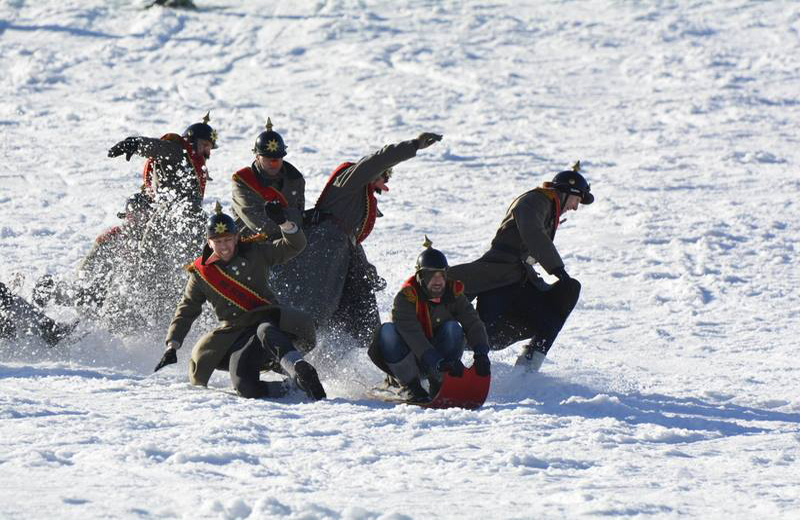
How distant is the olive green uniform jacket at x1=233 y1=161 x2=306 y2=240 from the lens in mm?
8211

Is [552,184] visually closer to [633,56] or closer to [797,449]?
[797,449]

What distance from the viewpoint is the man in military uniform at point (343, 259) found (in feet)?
27.3

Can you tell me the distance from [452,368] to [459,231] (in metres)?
6.48

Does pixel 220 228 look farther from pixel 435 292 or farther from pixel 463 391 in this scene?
pixel 463 391

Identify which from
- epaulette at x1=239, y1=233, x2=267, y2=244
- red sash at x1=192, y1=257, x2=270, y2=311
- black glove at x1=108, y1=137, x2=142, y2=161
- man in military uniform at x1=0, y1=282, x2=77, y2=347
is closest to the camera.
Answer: red sash at x1=192, y1=257, x2=270, y2=311

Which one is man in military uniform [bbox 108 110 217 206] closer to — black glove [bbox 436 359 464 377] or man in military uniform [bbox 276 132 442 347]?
man in military uniform [bbox 276 132 442 347]

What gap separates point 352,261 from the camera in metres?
8.52

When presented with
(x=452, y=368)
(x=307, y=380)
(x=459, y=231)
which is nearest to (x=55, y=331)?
(x=307, y=380)

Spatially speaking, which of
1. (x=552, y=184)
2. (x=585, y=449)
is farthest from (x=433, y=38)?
(x=585, y=449)

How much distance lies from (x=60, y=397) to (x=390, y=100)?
Answer: 1254cm

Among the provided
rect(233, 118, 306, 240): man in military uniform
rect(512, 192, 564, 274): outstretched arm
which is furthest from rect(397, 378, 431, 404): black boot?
rect(233, 118, 306, 240): man in military uniform

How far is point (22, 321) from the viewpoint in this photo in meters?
8.48

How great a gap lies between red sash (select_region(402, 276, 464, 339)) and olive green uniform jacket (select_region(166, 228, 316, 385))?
25.2 inches

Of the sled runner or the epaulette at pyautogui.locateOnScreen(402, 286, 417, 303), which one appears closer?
the sled runner
